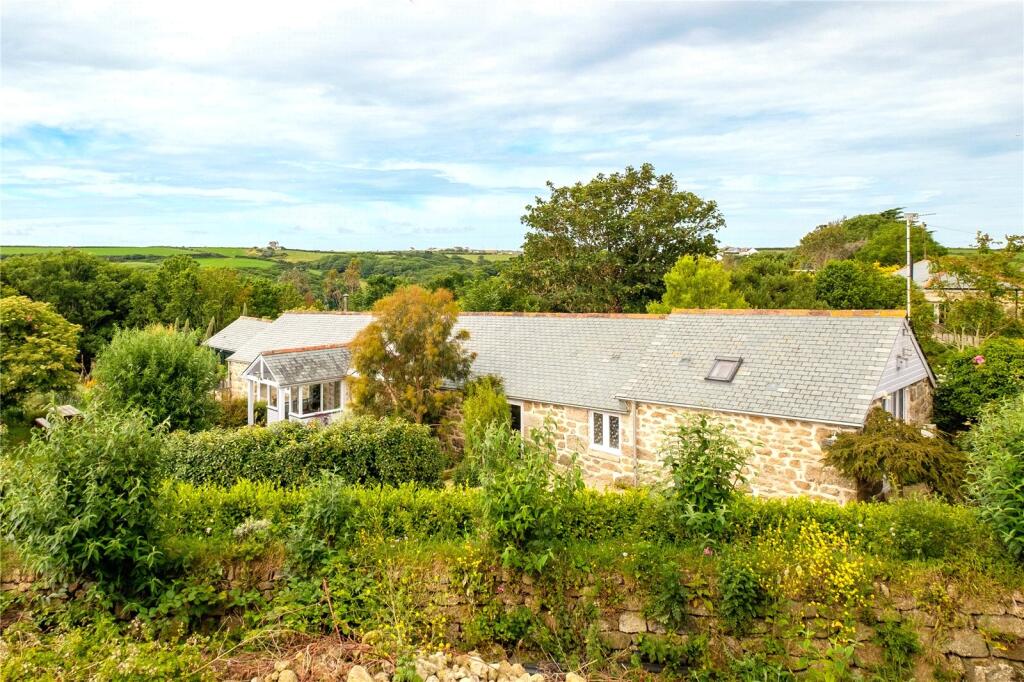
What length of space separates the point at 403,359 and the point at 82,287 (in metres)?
41.0

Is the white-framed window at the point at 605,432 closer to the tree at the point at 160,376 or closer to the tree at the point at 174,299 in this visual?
the tree at the point at 160,376

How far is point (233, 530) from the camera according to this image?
26.9 ft

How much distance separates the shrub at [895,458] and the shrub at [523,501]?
687 cm

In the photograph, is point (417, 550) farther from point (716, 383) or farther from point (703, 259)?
point (703, 259)

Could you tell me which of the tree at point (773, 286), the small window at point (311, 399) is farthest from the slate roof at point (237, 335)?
the tree at point (773, 286)

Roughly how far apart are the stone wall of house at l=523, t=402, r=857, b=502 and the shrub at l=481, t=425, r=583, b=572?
10.4 ft

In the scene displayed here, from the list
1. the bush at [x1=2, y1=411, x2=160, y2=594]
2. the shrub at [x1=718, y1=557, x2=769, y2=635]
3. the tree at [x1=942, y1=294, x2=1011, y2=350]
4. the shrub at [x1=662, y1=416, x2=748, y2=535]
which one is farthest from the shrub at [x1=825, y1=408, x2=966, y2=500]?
the tree at [x1=942, y1=294, x2=1011, y2=350]

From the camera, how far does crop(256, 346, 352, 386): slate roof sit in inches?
785

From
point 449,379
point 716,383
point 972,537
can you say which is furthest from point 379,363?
point 972,537

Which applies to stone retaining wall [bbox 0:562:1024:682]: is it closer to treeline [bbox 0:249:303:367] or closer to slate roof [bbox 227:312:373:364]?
slate roof [bbox 227:312:373:364]

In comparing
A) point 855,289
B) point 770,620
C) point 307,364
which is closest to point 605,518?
point 770,620

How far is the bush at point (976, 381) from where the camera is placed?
47.6 ft

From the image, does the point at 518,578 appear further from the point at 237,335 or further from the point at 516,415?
the point at 237,335

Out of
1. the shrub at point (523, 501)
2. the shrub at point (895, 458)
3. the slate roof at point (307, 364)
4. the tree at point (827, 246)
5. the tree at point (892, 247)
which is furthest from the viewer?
the tree at point (827, 246)
